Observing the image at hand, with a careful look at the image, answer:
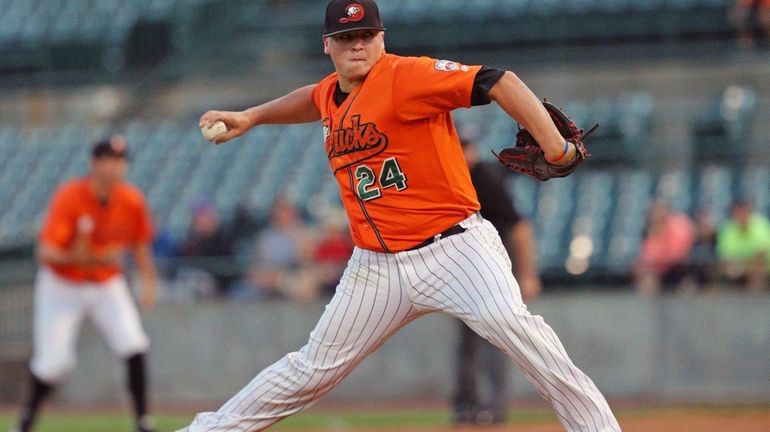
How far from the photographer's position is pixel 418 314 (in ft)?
19.5

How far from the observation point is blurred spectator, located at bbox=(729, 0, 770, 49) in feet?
52.8

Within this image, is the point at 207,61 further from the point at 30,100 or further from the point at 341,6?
the point at 341,6

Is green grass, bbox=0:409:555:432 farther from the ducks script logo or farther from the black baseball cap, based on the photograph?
the black baseball cap

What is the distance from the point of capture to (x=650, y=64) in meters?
16.7

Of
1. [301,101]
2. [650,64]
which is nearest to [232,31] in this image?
[650,64]

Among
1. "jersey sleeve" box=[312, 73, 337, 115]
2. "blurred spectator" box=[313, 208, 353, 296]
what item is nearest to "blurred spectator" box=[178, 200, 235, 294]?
"blurred spectator" box=[313, 208, 353, 296]

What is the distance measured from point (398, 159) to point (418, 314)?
691mm

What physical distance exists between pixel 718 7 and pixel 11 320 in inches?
363

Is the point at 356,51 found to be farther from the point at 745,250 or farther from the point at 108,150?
the point at 745,250

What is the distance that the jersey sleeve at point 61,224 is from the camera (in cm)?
951

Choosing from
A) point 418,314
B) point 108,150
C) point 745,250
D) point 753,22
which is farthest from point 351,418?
point 753,22

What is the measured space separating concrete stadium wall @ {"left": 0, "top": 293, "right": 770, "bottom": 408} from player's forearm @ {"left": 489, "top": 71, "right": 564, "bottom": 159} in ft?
→ 24.5

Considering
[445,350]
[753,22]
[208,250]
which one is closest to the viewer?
[445,350]

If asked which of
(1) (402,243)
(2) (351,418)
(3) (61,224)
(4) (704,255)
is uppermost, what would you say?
(1) (402,243)
